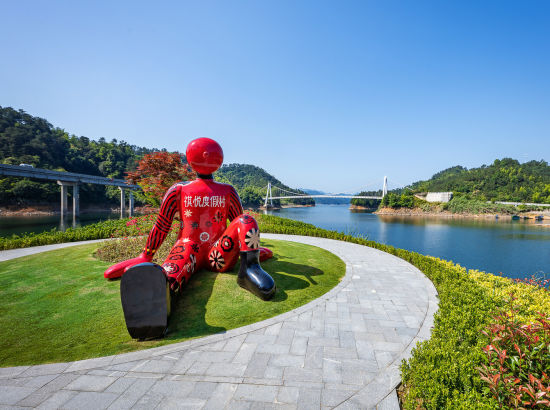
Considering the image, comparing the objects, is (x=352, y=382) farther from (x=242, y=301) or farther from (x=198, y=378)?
(x=242, y=301)

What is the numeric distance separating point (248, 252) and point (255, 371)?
1901mm

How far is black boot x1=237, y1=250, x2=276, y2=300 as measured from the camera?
13.9 feet

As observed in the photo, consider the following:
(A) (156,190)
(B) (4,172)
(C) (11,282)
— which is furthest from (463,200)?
(B) (4,172)

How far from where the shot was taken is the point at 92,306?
4.05 m

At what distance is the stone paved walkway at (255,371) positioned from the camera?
7.55 feet

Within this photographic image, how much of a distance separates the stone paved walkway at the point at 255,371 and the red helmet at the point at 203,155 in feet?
9.36

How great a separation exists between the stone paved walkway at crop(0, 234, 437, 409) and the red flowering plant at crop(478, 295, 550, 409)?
2.86 ft

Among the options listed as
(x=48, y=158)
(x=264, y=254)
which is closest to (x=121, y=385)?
(x=264, y=254)

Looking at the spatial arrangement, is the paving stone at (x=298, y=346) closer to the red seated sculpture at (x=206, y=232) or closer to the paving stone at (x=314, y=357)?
the paving stone at (x=314, y=357)

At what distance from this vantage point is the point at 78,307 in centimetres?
401

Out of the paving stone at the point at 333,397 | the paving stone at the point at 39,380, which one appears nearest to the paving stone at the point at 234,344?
the paving stone at the point at 333,397

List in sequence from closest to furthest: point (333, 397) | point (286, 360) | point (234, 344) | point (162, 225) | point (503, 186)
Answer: point (333, 397)
point (286, 360)
point (234, 344)
point (162, 225)
point (503, 186)

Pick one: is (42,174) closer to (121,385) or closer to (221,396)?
(121,385)

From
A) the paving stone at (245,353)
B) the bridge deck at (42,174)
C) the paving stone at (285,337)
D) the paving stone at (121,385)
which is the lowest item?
the paving stone at (121,385)
